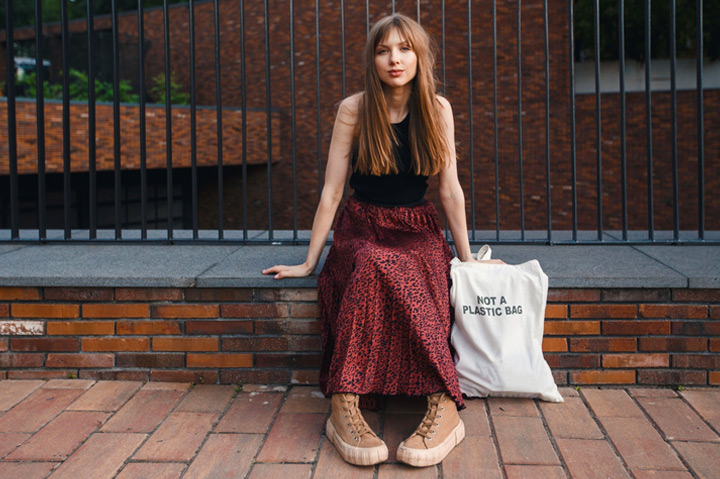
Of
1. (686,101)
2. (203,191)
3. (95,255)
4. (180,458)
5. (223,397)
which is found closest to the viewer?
(180,458)

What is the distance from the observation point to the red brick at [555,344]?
2.68 metres

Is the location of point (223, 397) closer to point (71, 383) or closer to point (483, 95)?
point (71, 383)

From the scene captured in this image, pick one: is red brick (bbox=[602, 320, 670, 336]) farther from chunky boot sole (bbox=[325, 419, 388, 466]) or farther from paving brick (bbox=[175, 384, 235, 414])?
paving brick (bbox=[175, 384, 235, 414])

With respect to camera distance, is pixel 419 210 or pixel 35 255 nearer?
pixel 419 210

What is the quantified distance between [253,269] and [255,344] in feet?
1.05

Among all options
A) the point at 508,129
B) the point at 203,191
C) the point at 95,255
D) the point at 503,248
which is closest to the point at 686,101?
the point at 508,129

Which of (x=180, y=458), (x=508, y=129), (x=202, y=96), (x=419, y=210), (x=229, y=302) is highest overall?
(x=202, y=96)

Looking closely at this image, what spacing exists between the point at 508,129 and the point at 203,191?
878 centimetres

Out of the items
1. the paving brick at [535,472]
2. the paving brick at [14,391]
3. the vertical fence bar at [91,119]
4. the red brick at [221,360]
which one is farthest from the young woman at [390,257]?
the vertical fence bar at [91,119]

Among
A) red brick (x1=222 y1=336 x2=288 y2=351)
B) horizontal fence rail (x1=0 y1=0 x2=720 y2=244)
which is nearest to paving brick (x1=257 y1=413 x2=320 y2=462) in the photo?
red brick (x1=222 y1=336 x2=288 y2=351)

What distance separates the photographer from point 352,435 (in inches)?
83.4

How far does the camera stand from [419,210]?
2645 mm

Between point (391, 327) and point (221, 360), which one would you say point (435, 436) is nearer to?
point (391, 327)

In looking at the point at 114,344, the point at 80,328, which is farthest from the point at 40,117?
the point at 114,344
